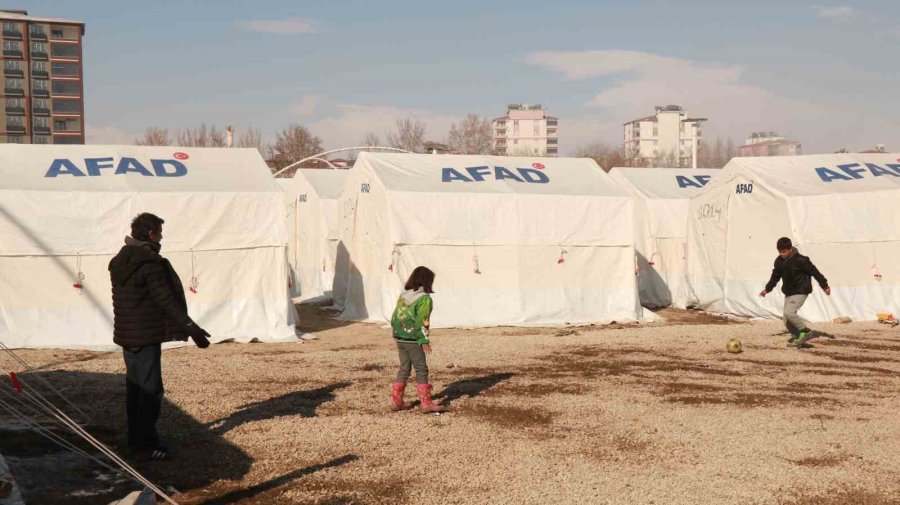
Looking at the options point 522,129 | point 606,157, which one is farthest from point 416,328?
point 522,129

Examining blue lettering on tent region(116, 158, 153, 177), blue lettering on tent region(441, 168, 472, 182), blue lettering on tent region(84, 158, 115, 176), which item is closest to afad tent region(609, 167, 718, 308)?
blue lettering on tent region(441, 168, 472, 182)

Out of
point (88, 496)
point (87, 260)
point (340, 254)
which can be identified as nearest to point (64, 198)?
point (87, 260)

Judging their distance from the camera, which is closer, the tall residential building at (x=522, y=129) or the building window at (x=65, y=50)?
the building window at (x=65, y=50)

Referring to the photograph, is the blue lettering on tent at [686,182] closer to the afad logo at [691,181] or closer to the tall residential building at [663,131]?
the afad logo at [691,181]

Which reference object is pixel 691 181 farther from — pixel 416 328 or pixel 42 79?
pixel 42 79

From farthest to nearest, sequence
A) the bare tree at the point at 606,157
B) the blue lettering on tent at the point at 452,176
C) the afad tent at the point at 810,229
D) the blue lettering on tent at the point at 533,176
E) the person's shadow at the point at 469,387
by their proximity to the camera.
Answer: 1. the bare tree at the point at 606,157
2. the blue lettering on tent at the point at 533,176
3. the blue lettering on tent at the point at 452,176
4. the afad tent at the point at 810,229
5. the person's shadow at the point at 469,387

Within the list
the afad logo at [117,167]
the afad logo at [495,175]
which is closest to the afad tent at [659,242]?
the afad logo at [495,175]

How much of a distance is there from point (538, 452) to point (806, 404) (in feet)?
12.6

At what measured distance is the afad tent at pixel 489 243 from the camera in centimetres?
1897

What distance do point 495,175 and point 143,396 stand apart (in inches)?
546

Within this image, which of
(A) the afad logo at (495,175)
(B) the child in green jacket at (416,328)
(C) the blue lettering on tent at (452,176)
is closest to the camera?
(B) the child in green jacket at (416,328)

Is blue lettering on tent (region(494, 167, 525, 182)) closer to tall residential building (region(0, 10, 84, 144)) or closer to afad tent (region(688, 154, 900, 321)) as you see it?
afad tent (region(688, 154, 900, 321))

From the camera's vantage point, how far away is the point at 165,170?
17.5 m

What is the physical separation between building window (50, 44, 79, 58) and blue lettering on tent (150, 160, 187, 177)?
89880mm
